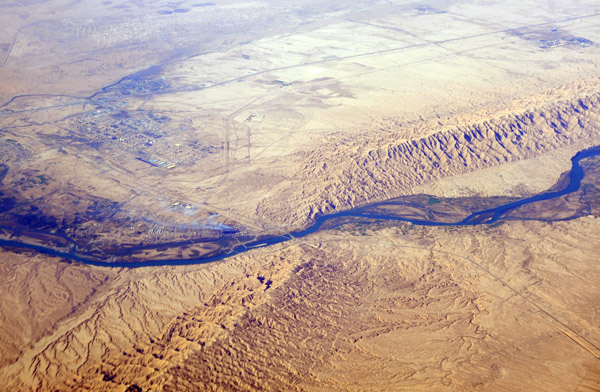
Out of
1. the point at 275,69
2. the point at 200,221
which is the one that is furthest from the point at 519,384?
the point at 275,69

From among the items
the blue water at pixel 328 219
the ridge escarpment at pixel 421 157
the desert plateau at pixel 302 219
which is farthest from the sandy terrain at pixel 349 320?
the ridge escarpment at pixel 421 157

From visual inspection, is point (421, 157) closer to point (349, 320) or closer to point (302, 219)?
point (302, 219)

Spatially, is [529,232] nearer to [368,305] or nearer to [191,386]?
[368,305]

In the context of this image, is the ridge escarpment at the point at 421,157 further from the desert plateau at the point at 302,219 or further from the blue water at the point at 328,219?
the blue water at the point at 328,219

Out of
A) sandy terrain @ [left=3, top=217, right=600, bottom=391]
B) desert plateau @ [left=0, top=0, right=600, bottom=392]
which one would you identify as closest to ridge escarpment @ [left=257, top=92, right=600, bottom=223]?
desert plateau @ [left=0, top=0, right=600, bottom=392]

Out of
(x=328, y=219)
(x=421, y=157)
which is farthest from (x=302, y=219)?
(x=421, y=157)

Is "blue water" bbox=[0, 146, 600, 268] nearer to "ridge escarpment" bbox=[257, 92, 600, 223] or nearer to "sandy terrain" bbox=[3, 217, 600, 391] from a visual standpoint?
"sandy terrain" bbox=[3, 217, 600, 391]
